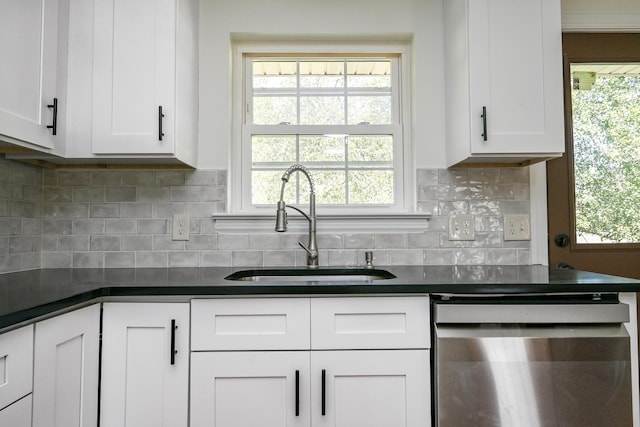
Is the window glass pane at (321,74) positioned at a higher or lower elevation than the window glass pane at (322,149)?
higher

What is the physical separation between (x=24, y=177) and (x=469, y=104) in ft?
6.81

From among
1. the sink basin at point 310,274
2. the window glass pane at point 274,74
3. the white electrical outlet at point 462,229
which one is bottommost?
the sink basin at point 310,274

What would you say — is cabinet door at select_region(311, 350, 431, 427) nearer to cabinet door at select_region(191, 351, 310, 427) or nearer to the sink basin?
cabinet door at select_region(191, 351, 310, 427)

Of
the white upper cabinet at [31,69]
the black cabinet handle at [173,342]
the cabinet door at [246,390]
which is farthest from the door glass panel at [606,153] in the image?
the white upper cabinet at [31,69]

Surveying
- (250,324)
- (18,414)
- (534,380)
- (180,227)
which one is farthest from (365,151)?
(18,414)

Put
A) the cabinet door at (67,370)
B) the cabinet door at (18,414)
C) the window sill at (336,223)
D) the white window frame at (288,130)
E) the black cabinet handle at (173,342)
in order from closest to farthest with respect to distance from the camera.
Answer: the cabinet door at (18,414)
the cabinet door at (67,370)
the black cabinet handle at (173,342)
the window sill at (336,223)
the white window frame at (288,130)

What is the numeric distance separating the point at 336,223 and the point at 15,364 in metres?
1.36

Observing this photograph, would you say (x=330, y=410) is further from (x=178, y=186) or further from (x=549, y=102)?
(x=549, y=102)

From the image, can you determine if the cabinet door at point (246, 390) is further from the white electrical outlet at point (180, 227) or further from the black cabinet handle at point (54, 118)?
the black cabinet handle at point (54, 118)

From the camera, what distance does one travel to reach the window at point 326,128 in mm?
2102

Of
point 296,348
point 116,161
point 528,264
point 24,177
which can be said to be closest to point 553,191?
point 528,264

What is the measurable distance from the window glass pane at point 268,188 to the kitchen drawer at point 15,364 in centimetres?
120

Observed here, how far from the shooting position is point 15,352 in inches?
39.1

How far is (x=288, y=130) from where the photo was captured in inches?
82.7
